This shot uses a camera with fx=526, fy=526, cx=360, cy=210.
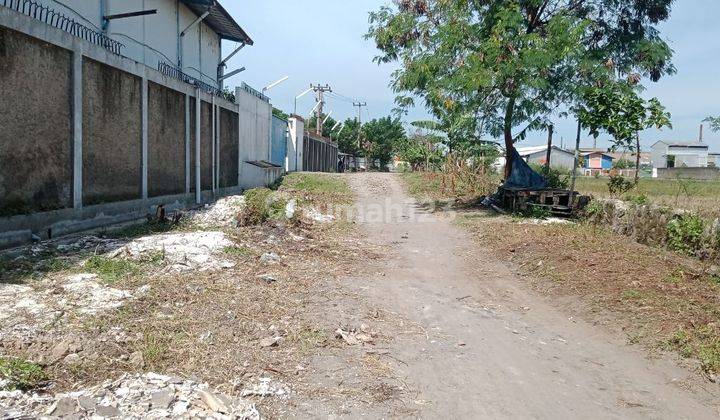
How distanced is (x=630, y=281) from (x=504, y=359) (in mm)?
3059

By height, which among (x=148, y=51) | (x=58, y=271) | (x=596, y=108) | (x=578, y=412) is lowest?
(x=578, y=412)

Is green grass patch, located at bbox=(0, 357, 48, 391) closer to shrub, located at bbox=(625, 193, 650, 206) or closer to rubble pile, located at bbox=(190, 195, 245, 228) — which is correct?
rubble pile, located at bbox=(190, 195, 245, 228)

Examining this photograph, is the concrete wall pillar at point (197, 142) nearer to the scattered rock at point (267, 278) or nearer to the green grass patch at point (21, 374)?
the scattered rock at point (267, 278)

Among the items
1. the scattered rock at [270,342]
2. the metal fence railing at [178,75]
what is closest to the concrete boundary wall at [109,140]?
the metal fence railing at [178,75]

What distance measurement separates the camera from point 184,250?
764cm

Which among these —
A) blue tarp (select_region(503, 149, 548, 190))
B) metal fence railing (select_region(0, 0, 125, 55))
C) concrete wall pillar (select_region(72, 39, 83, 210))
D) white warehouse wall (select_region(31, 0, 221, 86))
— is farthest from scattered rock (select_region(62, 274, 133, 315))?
blue tarp (select_region(503, 149, 548, 190))

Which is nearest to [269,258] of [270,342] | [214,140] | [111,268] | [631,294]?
[111,268]

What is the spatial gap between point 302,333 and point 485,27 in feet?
34.0

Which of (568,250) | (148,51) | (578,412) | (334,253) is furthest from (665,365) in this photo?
(148,51)

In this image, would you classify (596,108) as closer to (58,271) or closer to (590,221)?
(590,221)

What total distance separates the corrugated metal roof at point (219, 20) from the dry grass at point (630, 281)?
453 inches

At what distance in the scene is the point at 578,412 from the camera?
150 inches

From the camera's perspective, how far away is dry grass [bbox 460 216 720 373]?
17.6 feet

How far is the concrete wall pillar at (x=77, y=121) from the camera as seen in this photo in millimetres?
8477
